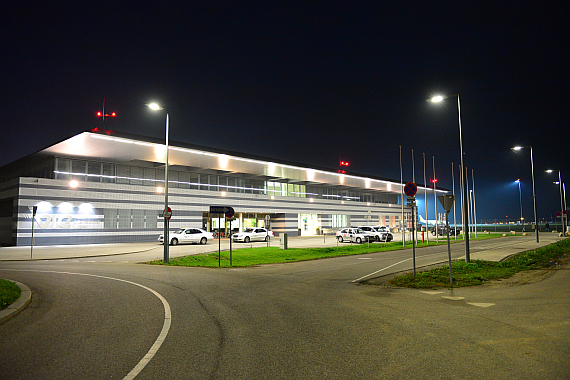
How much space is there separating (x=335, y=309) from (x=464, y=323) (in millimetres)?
2543

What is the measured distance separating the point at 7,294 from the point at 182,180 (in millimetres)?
40131

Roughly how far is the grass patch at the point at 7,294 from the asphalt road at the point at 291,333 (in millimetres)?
516

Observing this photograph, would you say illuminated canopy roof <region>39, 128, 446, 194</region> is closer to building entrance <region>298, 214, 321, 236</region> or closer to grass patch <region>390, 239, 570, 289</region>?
building entrance <region>298, 214, 321, 236</region>

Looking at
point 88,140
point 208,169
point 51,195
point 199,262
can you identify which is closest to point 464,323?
point 199,262

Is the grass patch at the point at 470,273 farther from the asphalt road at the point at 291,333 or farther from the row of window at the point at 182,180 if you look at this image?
the row of window at the point at 182,180

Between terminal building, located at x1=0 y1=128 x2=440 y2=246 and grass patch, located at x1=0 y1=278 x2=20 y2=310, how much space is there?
17392 millimetres

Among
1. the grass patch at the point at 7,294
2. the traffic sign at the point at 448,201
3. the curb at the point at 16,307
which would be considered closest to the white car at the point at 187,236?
the grass patch at the point at 7,294

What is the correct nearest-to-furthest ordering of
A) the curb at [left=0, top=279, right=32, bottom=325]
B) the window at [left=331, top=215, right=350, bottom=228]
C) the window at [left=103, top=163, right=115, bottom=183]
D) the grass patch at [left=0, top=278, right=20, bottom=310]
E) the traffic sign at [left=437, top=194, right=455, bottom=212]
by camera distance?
the curb at [left=0, top=279, right=32, bottom=325], the grass patch at [left=0, top=278, right=20, bottom=310], the traffic sign at [left=437, top=194, right=455, bottom=212], the window at [left=103, top=163, right=115, bottom=183], the window at [left=331, top=215, right=350, bottom=228]

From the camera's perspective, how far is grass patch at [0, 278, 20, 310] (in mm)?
8552

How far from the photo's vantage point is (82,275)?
48.6ft

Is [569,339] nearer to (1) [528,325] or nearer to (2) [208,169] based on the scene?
(1) [528,325]

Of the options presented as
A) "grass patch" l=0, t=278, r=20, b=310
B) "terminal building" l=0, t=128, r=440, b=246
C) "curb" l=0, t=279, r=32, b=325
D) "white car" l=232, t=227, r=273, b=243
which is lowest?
"curb" l=0, t=279, r=32, b=325

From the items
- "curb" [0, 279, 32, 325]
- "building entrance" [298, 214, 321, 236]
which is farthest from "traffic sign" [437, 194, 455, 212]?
"building entrance" [298, 214, 321, 236]

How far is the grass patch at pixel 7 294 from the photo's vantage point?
8552 mm
